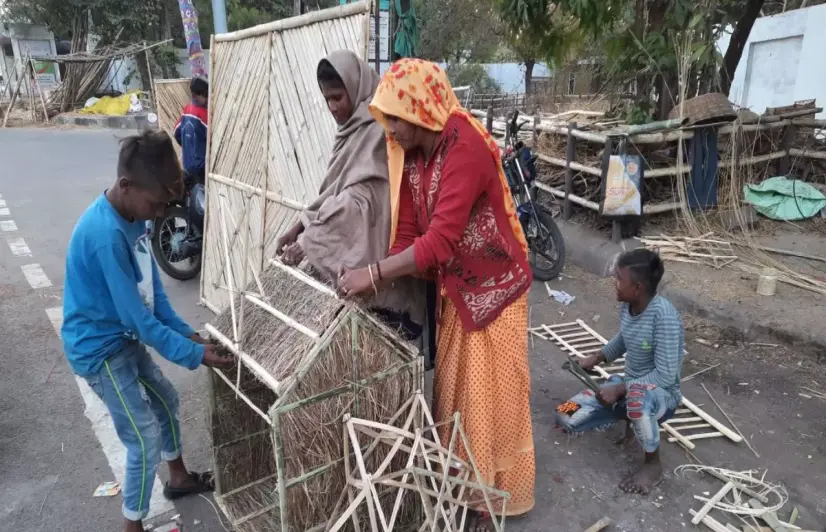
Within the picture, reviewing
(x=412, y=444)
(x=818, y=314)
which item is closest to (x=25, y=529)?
(x=412, y=444)

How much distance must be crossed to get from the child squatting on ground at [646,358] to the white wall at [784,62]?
1043cm

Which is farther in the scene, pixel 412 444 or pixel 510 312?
pixel 510 312

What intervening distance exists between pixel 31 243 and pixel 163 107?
8.04 ft

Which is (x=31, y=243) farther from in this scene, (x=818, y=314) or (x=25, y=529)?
(x=818, y=314)

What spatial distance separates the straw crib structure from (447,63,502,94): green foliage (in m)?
23.1

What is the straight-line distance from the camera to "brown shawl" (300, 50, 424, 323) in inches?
83.8

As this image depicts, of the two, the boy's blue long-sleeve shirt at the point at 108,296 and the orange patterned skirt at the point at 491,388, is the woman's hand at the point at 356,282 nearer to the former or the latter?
the orange patterned skirt at the point at 491,388

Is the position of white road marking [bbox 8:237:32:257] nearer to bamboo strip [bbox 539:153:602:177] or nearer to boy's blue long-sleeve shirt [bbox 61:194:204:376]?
boy's blue long-sleeve shirt [bbox 61:194:204:376]

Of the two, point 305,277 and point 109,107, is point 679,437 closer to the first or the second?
point 305,277

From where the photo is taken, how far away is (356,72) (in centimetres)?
223

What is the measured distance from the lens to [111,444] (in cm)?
305

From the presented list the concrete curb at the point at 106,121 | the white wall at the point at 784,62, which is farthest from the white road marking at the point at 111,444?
the concrete curb at the point at 106,121

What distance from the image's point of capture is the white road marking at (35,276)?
17.7 feet

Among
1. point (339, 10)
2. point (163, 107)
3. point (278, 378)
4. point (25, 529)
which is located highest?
point (339, 10)
